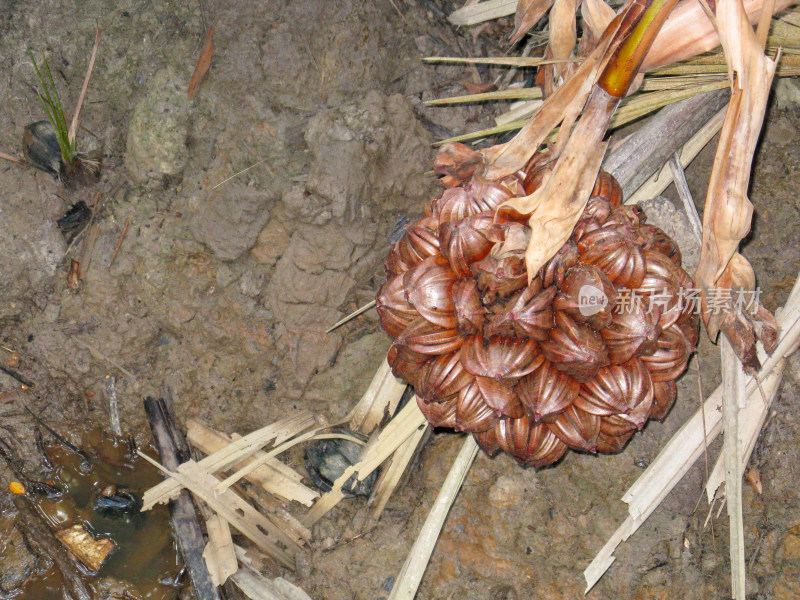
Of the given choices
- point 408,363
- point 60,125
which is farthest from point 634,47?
point 60,125

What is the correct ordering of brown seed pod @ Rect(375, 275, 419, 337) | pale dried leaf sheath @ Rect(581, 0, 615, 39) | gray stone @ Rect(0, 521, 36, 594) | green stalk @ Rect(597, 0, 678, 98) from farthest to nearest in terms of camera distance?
gray stone @ Rect(0, 521, 36, 594) < pale dried leaf sheath @ Rect(581, 0, 615, 39) < brown seed pod @ Rect(375, 275, 419, 337) < green stalk @ Rect(597, 0, 678, 98)

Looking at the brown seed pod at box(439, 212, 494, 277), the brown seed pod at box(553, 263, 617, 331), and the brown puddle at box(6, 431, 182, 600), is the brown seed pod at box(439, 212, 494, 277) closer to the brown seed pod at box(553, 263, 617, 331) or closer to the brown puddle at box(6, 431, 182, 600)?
the brown seed pod at box(553, 263, 617, 331)

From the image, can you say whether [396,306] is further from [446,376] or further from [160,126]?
[160,126]

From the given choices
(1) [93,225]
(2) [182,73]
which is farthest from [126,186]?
(2) [182,73]

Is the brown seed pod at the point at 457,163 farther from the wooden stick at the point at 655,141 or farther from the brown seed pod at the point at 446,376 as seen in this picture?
the brown seed pod at the point at 446,376

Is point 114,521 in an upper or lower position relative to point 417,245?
lower

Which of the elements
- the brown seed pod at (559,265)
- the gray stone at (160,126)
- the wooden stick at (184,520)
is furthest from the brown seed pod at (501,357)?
the gray stone at (160,126)

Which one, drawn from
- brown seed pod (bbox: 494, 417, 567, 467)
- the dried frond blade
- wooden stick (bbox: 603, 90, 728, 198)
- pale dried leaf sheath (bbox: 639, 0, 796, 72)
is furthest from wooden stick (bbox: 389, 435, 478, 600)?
the dried frond blade
